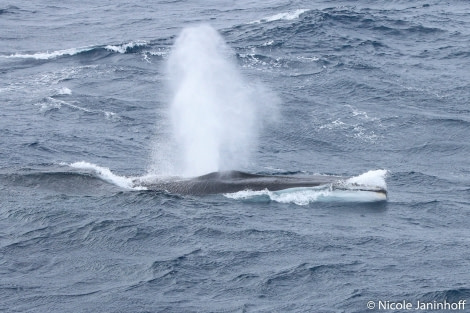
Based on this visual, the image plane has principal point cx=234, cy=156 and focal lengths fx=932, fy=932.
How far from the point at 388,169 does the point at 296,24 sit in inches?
1490

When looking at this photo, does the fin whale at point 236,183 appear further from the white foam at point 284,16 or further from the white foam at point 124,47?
the white foam at point 284,16

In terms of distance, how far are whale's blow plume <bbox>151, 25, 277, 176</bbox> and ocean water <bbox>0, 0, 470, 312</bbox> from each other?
0.68 ft

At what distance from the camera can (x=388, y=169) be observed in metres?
62.4

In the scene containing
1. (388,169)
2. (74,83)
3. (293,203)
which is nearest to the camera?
(293,203)

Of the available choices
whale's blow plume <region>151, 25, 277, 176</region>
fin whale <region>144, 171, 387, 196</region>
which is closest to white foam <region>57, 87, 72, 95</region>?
whale's blow plume <region>151, 25, 277, 176</region>

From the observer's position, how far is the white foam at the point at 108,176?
57.1 metres

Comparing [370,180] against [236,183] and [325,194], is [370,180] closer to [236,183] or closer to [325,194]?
[325,194]

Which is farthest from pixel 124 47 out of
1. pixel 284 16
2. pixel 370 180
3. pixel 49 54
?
pixel 370 180

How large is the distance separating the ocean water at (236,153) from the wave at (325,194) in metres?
0.12

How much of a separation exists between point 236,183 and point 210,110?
1391 centimetres

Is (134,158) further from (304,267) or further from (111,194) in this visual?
(304,267)

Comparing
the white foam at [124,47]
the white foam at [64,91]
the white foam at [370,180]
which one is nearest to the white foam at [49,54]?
the white foam at [124,47]

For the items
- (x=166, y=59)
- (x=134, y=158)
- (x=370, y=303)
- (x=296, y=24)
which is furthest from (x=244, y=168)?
(x=296, y=24)

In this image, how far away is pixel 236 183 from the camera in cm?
5559
